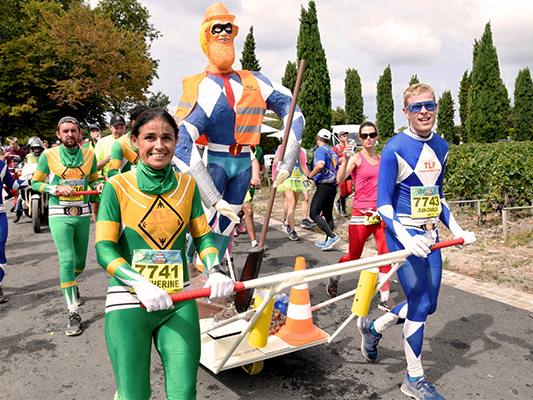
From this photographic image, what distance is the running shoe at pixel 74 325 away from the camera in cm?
419

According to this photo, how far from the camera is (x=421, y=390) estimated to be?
2.88 m

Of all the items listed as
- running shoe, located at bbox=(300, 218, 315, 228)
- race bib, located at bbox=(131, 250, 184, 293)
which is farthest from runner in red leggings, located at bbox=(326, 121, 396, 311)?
running shoe, located at bbox=(300, 218, 315, 228)

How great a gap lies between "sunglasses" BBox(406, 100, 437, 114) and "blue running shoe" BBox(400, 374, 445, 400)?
1899mm

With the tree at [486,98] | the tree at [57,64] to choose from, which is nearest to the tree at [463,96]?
the tree at [486,98]

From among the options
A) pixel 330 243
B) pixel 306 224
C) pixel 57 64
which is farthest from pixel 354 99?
pixel 330 243

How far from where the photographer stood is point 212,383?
126 inches

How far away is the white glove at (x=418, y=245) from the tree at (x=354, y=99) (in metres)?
32.9

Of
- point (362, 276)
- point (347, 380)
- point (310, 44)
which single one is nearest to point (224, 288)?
point (362, 276)

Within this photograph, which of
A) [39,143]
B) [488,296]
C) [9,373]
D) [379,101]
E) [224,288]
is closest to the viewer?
[224,288]

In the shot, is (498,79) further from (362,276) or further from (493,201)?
(362,276)

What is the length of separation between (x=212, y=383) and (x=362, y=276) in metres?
1.47

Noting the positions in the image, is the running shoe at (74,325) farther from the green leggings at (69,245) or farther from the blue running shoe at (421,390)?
the blue running shoe at (421,390)

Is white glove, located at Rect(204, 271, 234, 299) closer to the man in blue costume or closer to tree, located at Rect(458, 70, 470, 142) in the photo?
the man in blue costume

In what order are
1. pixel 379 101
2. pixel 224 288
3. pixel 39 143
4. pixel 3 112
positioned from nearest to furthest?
pixel 224 288 → pixel 39 143 → pixel 3 112 → pixel 379 101
